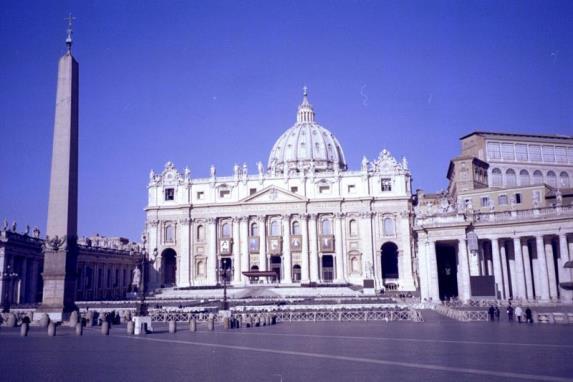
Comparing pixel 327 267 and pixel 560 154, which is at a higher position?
pixel 560 154

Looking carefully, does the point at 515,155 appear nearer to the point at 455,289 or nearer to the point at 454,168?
the point at 454,168

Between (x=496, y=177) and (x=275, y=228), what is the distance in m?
30.6

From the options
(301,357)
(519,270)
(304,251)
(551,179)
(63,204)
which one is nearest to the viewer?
(301,357)

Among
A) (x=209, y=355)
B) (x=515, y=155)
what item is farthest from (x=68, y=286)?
(x=515, y=155)

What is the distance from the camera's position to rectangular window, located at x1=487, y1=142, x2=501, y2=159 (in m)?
56.4

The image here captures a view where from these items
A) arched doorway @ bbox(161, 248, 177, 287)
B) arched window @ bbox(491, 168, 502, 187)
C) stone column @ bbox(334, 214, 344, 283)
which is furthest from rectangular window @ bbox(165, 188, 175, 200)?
arched window @ bbox(491, 168, 502, 187)

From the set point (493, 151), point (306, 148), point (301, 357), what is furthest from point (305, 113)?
point (301, 357)

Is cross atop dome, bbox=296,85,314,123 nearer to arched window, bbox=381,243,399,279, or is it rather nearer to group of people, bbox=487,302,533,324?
arched window, bbox=381,243,399,279

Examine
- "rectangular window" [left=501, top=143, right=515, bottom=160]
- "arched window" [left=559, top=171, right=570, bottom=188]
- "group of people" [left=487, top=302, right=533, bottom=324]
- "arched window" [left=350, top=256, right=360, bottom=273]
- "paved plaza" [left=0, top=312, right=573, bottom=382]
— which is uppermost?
"rectangular window" [left=501, top=143, right=515, bottom=160]

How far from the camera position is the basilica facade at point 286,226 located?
72438mm

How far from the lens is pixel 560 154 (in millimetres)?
57438

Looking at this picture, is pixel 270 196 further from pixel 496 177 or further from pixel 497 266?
pixel 497 266

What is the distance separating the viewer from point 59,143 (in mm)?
22766

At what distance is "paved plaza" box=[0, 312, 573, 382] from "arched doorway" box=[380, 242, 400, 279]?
58088 millimetres
